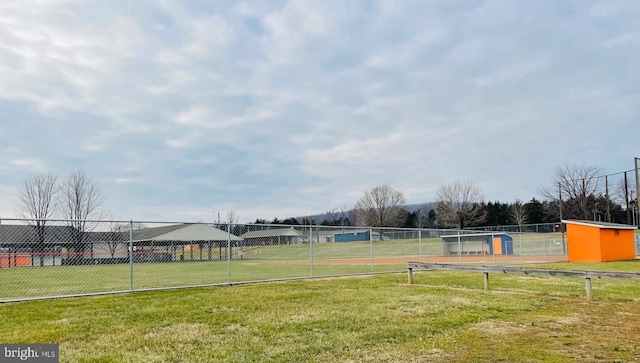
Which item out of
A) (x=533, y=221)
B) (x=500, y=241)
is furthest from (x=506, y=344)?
(x=533, y=221)

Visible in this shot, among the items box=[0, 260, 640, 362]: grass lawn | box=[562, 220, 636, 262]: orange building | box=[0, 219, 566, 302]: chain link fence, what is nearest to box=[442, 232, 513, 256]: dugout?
box=[562, 220, 636, 262]: orange building

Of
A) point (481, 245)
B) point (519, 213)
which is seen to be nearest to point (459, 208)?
point (519, 213)

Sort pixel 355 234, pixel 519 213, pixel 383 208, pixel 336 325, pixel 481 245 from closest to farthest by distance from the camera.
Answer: pixel 336 325
pixel 481 245
pixel 355 234
pixel 519 213
pixel 383 208

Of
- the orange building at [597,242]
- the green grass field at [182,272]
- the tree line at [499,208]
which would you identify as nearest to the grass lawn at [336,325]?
the green grass field at [182,272]

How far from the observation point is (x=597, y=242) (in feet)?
84.7

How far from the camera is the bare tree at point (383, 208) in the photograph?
75.8 m

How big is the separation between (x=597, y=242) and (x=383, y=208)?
50957mm

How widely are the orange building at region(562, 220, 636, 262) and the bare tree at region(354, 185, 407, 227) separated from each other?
4817 cm

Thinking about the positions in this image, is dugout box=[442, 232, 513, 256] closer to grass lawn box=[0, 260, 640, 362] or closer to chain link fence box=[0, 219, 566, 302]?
chain link fence box=[0, 219, 566, 302]

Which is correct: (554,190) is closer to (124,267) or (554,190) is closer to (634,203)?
(634,203)

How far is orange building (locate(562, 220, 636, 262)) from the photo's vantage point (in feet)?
84.9

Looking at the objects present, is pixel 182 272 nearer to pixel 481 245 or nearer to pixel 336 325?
pixel 336 325

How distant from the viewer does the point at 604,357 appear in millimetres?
4984

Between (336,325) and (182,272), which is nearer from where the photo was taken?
(336,325)
